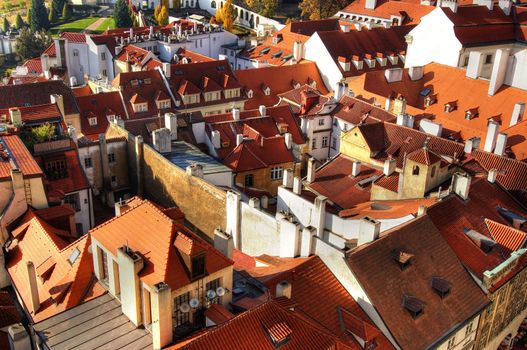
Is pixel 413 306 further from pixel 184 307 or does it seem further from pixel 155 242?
pixel 155 242

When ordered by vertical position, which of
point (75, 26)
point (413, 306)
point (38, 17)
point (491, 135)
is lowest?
point (75, 26)

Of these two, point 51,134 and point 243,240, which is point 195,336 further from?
point 51,134

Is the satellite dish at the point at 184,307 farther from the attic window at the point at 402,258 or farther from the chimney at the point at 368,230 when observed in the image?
the chimney at the point at 368,230

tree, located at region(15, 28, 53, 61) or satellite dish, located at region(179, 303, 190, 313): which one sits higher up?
satellite dish, located at region(179, 303, 190, 313)

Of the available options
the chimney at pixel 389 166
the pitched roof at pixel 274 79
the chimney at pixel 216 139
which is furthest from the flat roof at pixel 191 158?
the pitched roof at pixel 274 79

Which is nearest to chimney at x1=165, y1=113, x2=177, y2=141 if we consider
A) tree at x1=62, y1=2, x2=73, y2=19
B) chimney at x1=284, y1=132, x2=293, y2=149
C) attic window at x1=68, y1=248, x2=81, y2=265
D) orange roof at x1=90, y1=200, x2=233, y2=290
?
chimney at x1=284, y1=132, x2=293, y2=149

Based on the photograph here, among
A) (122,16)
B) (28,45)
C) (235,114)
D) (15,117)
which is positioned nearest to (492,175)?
(235,114)

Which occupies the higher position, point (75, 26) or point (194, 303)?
point (194, 303)

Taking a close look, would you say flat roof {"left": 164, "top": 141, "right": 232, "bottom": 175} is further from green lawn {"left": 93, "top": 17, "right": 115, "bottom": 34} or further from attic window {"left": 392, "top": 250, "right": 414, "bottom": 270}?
green lawn {"left": 93, "top": 17, "right": 115, "bottom": 34}
